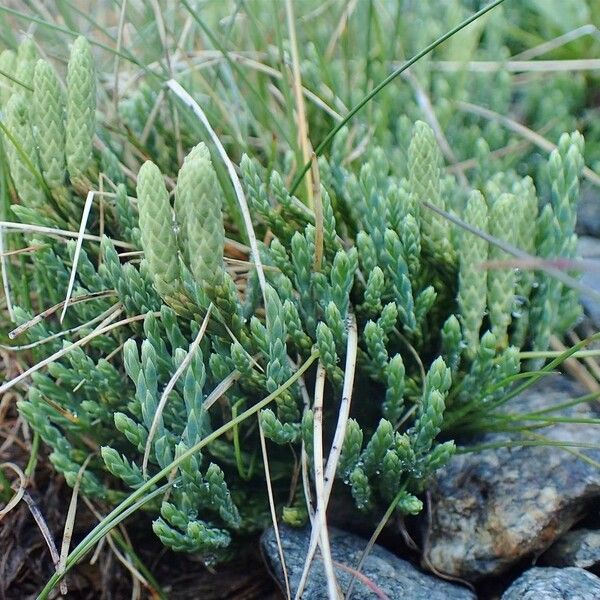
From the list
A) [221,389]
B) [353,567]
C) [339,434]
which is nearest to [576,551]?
[353,567]

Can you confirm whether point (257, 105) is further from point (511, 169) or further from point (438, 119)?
point (511, 169)

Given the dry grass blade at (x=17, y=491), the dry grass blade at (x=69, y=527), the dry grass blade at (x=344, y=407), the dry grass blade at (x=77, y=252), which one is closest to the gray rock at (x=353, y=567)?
the dry grass blade at (x=344, y=407)

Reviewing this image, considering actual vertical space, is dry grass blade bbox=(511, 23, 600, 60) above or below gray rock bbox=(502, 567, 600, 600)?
above

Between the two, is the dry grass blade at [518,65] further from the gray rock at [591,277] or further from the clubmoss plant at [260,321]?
the clubmoss plant at [260,321]

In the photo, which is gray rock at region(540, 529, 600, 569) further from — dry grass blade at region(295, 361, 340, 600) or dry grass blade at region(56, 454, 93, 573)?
dry grass blade at region(56, 454, 93, 573)

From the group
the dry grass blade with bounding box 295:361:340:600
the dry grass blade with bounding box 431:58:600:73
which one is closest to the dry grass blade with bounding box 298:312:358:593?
the dry grass blade with bounding box 295:361:340:600
